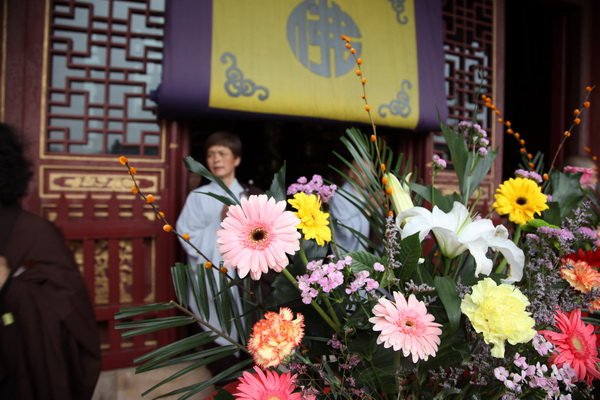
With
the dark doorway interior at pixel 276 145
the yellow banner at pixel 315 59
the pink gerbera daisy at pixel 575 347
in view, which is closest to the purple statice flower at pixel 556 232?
the pink gerbera daisy at pixel 575 347

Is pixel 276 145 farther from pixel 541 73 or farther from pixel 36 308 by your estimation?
pixel 36 308

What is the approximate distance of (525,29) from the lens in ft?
15.1

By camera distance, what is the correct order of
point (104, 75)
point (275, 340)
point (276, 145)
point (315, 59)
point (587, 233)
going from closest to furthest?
point (275, 340), point (587, 233), point (104, 75), point (315, 59), point (276, 145)

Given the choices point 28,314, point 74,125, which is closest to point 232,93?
point 74,125

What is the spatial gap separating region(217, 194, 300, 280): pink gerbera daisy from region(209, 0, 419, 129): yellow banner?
193 cm

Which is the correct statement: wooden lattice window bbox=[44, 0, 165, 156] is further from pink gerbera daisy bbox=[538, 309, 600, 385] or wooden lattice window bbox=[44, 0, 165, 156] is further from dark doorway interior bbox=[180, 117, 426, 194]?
pink gerbera daisy bbox=[538, 309, 600, 385]

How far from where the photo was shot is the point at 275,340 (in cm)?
44

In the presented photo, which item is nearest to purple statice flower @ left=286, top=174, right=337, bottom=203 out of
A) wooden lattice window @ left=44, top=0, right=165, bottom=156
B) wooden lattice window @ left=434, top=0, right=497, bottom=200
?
Result: wooden lattice window @ left=44, top=0, right=165, bottom=156

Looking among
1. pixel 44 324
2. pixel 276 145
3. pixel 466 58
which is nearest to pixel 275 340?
pixel 44 324

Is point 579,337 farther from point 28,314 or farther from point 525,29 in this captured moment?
point 525,29

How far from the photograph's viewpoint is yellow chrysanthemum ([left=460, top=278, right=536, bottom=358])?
0.45 m

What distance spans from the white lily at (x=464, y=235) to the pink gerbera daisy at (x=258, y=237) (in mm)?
162

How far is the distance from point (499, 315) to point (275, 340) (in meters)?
0.24

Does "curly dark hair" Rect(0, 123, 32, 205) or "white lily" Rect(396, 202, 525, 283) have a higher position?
"curly dark hair" Rect(0, 123, 32, 205)
